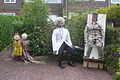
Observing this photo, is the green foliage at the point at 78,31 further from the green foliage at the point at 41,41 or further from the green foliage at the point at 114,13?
the green foliage at the point at 114,13

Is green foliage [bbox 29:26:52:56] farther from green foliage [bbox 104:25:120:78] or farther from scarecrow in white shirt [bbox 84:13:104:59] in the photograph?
green foliage [bbox 104:25:120:78]

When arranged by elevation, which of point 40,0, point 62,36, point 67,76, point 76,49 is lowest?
point 67,76

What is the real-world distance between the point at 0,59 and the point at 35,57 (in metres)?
1.47

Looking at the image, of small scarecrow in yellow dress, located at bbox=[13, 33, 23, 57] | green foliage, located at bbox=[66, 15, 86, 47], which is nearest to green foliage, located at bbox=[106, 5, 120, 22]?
green foliage, located at bbox=[66, 15, 86, 47]

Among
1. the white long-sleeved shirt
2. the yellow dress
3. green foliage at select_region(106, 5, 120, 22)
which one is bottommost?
the yellow dress

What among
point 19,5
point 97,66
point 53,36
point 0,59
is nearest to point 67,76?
point 97,66

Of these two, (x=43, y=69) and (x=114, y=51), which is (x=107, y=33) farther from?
(x=43, y=69)


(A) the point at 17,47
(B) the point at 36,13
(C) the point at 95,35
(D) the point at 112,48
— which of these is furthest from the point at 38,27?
(D) the point at 112,48

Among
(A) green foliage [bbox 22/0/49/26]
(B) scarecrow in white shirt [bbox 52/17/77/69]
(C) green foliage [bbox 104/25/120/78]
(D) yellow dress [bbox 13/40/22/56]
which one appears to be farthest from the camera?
(A) green foliage [bbox 22/0/49/26]

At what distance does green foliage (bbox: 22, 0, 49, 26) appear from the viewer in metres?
8.45

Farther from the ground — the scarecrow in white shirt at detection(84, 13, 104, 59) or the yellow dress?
the scarecrow in white shirt at detection(84, 13, 104, 59)

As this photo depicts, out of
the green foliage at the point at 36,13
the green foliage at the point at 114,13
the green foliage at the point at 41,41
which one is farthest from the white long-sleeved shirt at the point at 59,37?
the green foliage at the point at 114,13

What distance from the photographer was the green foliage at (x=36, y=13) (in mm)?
8453

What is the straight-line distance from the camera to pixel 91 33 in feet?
23.4
